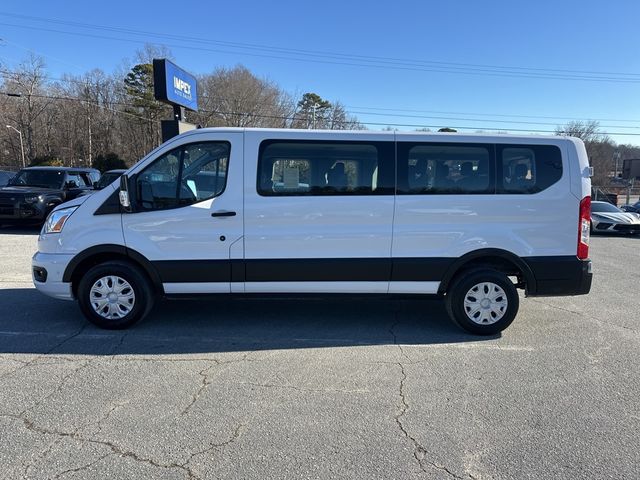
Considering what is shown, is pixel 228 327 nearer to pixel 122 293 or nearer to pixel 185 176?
pixel 122 293

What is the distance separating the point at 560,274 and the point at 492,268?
732 millimetres

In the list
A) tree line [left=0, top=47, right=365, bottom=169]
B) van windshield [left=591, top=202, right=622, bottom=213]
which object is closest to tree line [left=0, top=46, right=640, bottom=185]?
tree line [left=0, top=47, right=365, bottom=169]

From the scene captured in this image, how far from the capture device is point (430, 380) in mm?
3652

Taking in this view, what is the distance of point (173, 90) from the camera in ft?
38.6

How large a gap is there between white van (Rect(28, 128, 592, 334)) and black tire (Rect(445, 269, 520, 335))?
0.05 feet

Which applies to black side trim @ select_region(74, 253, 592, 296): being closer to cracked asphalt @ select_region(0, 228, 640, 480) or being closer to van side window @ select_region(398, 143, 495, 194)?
cracked asphalt @ select_region(0, 228, 640, 480)

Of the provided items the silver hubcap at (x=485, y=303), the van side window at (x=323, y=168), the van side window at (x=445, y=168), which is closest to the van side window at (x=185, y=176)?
the van side window at (x=323, y=168)

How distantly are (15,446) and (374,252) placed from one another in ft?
11.1

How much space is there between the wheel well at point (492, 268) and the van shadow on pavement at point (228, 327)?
638mm

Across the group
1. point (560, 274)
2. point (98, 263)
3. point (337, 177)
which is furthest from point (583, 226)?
point (98, 263)

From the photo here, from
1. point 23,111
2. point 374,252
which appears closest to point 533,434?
point 374,252

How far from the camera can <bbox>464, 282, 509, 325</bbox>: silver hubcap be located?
4.69 meters

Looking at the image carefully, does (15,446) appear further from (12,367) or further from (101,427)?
(12,367)

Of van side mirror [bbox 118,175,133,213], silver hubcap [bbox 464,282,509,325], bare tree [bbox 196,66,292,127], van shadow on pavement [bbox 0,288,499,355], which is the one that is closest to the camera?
van shadow on pavement [bbox 0,288,499,355]
